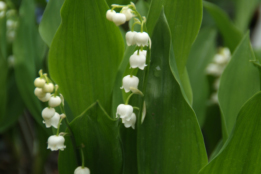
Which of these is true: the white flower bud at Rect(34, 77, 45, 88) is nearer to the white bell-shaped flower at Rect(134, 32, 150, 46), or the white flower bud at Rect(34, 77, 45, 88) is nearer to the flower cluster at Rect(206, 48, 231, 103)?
the white bell-shaped flower at Rect(134, 32, 150, 46)

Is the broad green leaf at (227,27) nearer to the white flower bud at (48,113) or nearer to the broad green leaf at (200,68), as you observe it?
the broad green leaf at (200,68)

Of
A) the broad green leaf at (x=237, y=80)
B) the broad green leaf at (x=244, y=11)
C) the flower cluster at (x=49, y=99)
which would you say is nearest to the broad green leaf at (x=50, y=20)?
the flower cluster at (x=49, y=99)

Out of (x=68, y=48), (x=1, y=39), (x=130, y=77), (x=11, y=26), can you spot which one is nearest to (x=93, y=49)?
(x=68, y=48)

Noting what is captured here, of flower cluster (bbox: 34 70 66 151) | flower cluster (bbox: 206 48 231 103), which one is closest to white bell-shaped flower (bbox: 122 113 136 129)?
flower cluster (bbox: 34 70 66 151)

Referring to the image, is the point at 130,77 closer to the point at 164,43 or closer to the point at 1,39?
the point at 164,43

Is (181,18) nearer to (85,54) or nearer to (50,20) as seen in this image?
(85,54)
